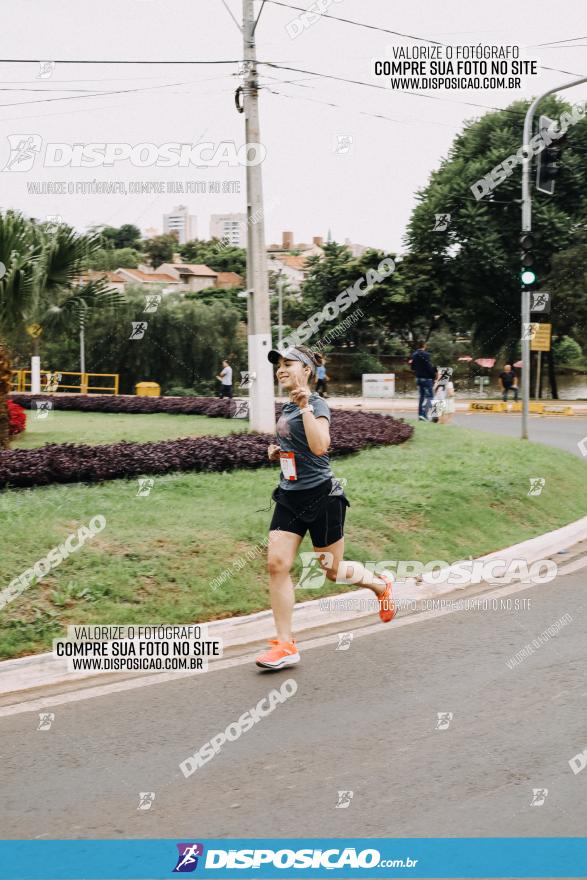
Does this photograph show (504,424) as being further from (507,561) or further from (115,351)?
(115,351)

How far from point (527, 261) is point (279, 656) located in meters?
11.9

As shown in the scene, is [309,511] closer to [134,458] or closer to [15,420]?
[134,458]

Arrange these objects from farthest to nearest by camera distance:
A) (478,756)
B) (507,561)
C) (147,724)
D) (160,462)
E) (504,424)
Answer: (504,424) < (160,462) < (507,561) < (147,724) < (478,756)

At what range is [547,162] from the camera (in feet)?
51.9

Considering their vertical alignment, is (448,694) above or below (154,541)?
below

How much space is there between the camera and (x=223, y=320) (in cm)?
4447

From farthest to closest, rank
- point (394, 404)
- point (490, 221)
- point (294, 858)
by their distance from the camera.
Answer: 1. point (490, 221)
2. point (394, 404)
3. point (294, 858)

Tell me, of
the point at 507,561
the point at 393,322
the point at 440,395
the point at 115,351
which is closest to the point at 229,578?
the point at 507,561

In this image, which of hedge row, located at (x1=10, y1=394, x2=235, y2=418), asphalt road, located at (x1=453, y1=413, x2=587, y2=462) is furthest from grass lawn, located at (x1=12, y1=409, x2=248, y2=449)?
asphalt road, located at (x1=453, y1=413, x2=587, y2=462)

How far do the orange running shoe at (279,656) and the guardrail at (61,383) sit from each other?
3345 centimetres

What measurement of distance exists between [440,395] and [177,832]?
63.9 feet

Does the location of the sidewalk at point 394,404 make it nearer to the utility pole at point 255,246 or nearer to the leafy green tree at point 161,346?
the leafy green tree at point 161,346

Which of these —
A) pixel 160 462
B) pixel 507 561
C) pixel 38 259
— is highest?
pixel 38 259

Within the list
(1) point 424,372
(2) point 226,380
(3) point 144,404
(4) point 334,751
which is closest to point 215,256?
(2) point 226,380
